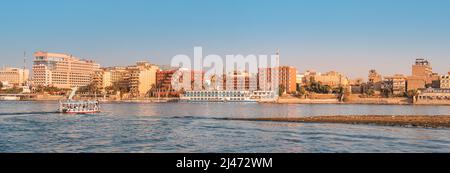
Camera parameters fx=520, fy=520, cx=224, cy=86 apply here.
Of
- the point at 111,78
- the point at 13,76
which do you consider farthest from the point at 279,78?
the point at 13,76

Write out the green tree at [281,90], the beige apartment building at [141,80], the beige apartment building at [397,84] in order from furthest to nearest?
the beige apartment building at [141,80]
the green tree at [281,90]
the beige apartment building at [397,84]

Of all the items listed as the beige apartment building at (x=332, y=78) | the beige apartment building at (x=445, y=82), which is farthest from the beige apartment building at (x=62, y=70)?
the beige apartment building at (x=445, y=82)

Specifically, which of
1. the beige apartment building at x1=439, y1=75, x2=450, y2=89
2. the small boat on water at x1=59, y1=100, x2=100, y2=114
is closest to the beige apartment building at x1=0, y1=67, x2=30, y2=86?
the beige apartment building at x1=439, y1=75, x2=450, y2=89

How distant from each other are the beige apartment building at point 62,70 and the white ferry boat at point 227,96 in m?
43.1

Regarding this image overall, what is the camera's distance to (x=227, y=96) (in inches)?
5084

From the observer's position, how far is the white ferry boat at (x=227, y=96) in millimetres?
126750

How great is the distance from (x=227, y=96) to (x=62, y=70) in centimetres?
6868

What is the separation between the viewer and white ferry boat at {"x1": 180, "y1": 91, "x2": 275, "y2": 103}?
127 m

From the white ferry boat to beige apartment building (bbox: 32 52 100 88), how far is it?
43071 mm

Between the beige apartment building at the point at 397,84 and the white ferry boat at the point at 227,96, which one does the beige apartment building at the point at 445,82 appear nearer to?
the beige apartment building at the point at 397,84

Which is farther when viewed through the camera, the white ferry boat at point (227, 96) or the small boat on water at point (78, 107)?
the white ferry boat at point (227, 96)

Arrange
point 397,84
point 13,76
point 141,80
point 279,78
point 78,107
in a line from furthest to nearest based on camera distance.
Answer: point 13,76 < point 141,80 < point 279,78 < point 397,84 < point 78,107

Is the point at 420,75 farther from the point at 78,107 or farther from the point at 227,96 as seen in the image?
the point at 78,107
